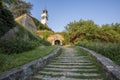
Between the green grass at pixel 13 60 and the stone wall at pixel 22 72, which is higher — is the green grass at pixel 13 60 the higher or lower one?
the higher one

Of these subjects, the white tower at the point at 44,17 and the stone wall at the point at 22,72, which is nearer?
the stone wall at the point at 22,72

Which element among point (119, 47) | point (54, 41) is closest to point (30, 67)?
point (119, 47)

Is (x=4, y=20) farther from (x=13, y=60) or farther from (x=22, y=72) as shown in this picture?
(x=22, y=72)

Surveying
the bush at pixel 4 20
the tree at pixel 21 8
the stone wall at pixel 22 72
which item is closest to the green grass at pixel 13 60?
the stone wall at pixel 22 72

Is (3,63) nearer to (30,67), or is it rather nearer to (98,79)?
(30,67)

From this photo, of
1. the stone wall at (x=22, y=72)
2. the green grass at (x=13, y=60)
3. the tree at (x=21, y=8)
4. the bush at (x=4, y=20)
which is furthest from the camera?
the tree at (x=21, y=8)

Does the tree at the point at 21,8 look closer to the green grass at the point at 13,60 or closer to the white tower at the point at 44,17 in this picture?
the white tower at the point at 44,17

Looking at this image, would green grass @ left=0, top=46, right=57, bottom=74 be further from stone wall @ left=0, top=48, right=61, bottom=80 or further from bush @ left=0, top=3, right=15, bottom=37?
bush @ left=0, top=3, right=15, bottom=37

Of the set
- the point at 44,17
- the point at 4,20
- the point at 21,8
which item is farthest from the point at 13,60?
the point at 44,17

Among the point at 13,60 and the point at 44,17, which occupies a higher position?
the point at 44,17

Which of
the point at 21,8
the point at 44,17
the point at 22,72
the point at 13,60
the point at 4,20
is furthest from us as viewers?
the point at 44,17

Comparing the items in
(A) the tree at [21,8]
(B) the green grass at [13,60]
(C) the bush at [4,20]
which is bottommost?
(B) the green grass at [13,60]

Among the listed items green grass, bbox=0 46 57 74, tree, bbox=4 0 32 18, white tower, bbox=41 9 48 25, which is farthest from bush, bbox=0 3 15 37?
white tower, bbox=41 9 48 25

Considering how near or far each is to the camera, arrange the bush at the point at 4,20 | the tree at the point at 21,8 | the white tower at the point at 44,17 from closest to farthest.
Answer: the bush at the point at 4,20 → the tree at the point at 21,8 → the white tower at the point at 44,17
